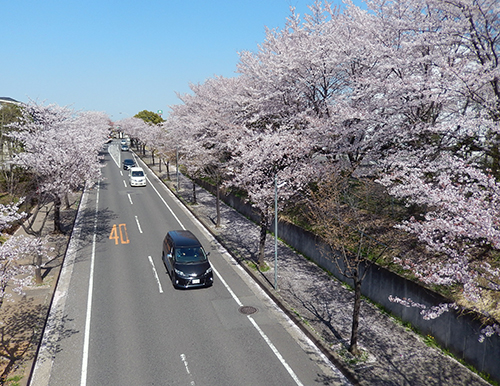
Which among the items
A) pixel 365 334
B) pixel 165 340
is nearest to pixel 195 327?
pixel 165 340

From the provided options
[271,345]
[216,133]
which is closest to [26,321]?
[271,345]

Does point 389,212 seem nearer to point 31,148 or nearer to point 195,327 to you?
point 195,327

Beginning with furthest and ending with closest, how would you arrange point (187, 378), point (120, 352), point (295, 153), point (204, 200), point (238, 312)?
point (204, 200) < point (295, 153) < point (238, 312) < point (120, 352) < point (187, 378)

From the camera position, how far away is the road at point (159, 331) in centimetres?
994

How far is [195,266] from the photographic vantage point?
51.1ft

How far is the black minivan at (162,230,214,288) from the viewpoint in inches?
599

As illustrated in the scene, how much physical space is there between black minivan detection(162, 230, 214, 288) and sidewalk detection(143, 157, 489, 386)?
2.73 metres

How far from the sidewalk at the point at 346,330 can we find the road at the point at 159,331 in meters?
0.60

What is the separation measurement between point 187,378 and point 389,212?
37.4 ft

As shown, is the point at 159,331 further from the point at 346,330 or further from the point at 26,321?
the point at 346,330

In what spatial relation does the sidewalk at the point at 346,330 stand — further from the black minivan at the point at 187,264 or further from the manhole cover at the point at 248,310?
the black minivan at the point at 187,264

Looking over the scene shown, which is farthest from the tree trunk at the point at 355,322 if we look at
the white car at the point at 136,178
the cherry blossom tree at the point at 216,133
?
the white car at the point at 136,178

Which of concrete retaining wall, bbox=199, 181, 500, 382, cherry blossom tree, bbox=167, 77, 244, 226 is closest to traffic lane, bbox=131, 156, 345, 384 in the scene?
concrete retaining wall, bbox=199, 181, 500, 382

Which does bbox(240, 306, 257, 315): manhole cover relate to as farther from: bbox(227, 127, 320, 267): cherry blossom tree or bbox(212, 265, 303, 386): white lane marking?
bbox(227, 127, 320, 267): cherry blossom tree
